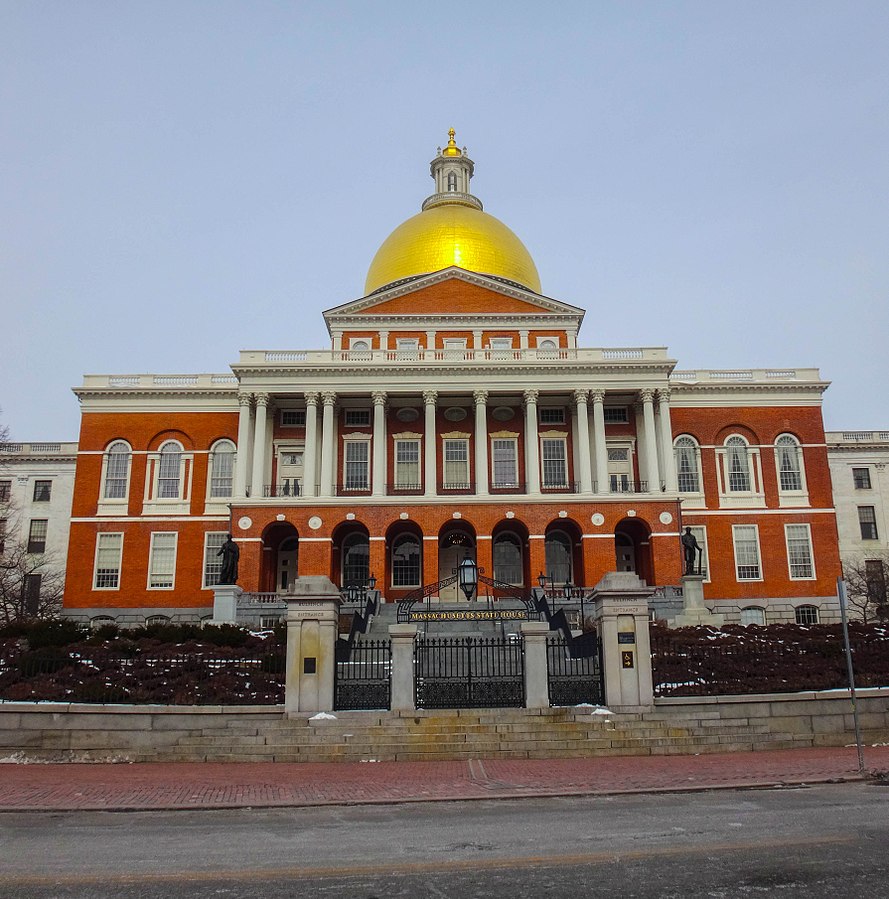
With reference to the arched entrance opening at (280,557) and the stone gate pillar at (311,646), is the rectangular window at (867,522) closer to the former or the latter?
the arched entrance opening at (280,557)

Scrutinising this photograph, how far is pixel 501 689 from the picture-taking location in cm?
1805

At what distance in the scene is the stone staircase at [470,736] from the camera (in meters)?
16.0

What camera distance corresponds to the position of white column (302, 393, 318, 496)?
47.1 m

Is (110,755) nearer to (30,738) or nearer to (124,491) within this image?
(30,738)

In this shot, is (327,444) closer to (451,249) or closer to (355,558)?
(355,558)

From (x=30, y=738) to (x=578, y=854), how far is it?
11.7m

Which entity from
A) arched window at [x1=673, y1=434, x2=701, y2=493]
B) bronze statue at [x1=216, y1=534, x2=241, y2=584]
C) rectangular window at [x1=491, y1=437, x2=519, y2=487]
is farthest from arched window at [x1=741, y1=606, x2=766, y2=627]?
bronze statue at [x1=216, y1=534, x2=241, y2=584]

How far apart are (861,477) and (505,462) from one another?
3005 cm

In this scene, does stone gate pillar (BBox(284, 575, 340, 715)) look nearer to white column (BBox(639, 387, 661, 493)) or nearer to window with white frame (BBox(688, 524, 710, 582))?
white column (BBox(639, 387, 661, 493))

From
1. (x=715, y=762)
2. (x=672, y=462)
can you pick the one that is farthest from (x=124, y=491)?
(x=715, y=762)

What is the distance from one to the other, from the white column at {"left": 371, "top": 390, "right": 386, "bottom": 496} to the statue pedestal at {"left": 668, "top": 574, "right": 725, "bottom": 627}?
1566 centimetres

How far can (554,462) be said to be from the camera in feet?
165

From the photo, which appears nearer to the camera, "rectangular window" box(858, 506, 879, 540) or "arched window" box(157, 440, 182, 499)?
"arched window" box(157, 440, 182, 499)

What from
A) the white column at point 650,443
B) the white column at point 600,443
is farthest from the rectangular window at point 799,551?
the white column at point 600,443
